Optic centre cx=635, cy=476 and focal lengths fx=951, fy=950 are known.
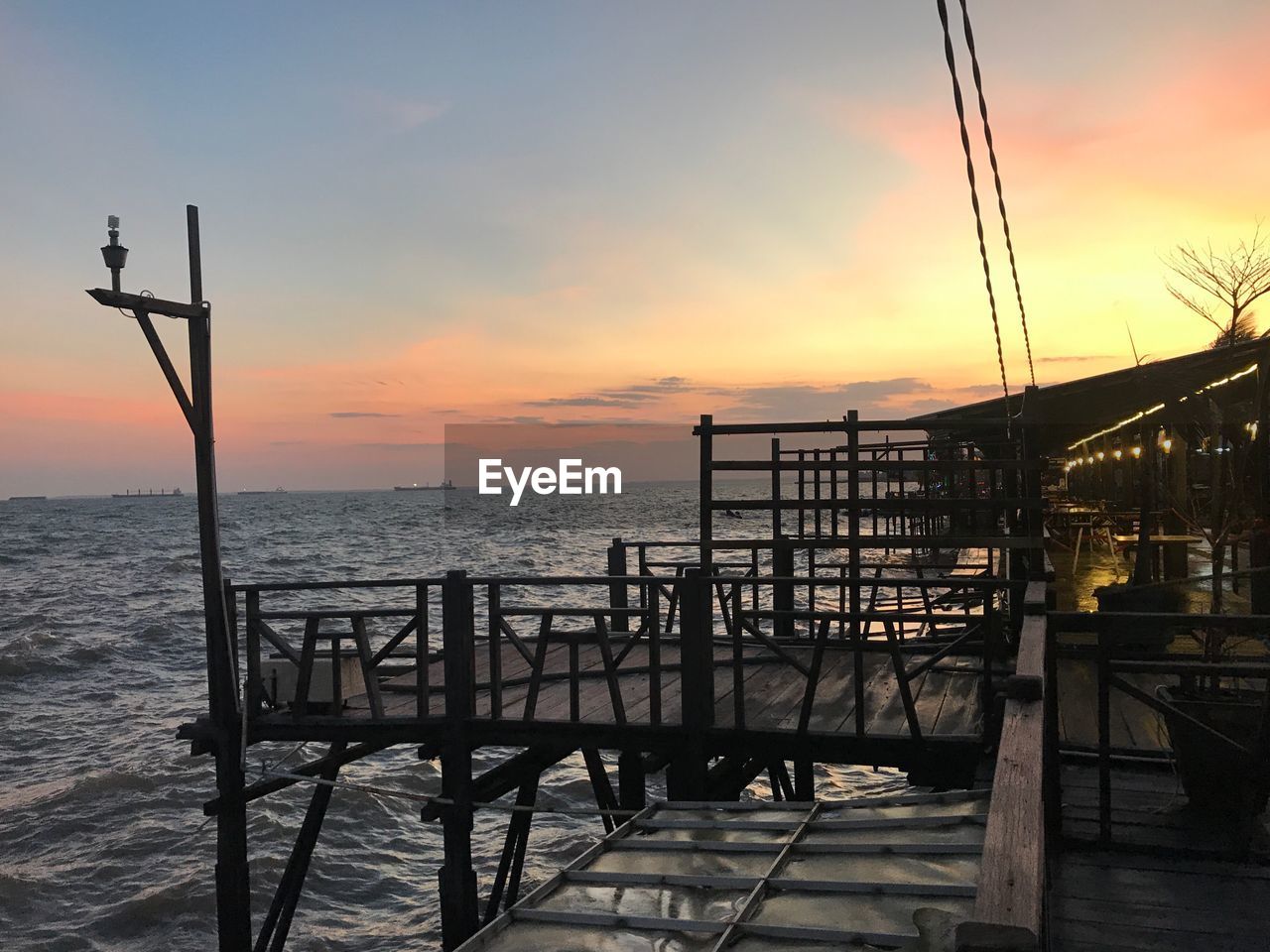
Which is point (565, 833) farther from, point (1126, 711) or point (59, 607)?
point (59, 607)

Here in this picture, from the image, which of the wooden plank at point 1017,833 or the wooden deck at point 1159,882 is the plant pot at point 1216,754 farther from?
the wooden plank at point 1017,833

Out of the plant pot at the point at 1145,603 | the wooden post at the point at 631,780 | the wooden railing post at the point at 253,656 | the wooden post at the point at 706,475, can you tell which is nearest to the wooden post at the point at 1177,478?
the plant pot at the point at 1145,603

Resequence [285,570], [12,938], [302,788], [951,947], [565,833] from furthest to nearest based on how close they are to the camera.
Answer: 1. [285,570]
2. [302,788]
3. [565,833]
4. [12,938]
5. [951,947]

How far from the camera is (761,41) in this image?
13383mm

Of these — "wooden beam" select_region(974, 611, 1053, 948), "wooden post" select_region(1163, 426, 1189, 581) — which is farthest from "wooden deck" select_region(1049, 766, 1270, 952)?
"wooden post" select_region(1163, 426, 1189, 581)

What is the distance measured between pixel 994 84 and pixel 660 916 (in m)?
19.4

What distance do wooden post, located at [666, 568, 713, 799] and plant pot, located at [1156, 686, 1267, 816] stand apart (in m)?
3.43

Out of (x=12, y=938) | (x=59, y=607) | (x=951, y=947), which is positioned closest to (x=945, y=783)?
(x=951, y=947)

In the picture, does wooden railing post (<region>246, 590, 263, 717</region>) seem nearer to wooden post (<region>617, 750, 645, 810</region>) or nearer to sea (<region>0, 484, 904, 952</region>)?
sea (<region>0, 484, 904, 952</region>)

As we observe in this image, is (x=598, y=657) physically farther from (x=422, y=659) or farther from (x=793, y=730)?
(x=793, y=730)

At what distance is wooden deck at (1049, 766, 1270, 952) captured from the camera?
4684mm

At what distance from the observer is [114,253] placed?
8.41m

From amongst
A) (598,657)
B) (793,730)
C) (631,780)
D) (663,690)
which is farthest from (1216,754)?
(598,657)

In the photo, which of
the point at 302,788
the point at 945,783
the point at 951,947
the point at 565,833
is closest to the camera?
the point at 951,947
